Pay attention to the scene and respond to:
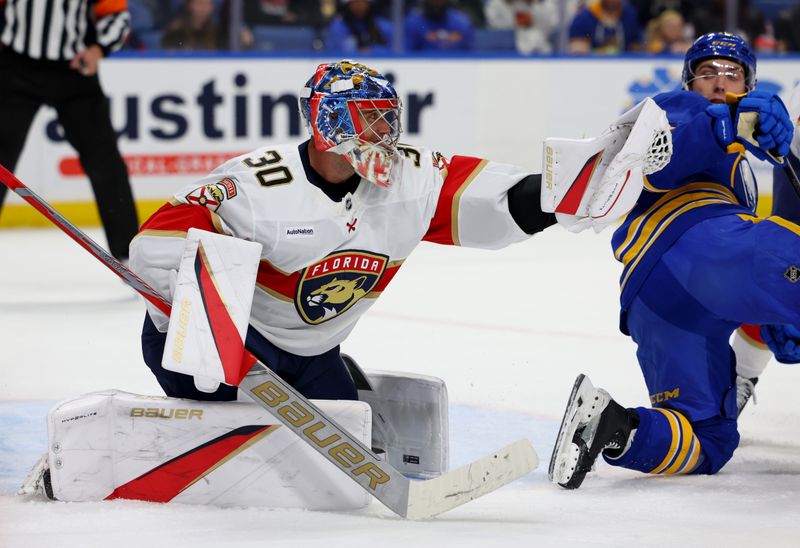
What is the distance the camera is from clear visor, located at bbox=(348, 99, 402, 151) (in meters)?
2.37

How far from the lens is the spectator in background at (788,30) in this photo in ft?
23.9

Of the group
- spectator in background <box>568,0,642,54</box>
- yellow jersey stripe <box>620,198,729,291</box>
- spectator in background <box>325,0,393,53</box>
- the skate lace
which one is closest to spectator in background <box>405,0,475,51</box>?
spectator in background <box>325,0,393,53</box>

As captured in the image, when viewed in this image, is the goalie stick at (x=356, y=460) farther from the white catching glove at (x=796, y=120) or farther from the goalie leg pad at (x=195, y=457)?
the white catching glove at (x=796, y=120)

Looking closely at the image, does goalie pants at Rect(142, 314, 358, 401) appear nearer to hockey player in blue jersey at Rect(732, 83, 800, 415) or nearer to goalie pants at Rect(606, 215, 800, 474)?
goalie pants at Rect(606, 215, 800, 474)

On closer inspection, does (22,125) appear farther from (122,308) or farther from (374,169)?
(374,169)

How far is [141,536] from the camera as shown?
2.09m

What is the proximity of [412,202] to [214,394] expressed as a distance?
1.65 ft

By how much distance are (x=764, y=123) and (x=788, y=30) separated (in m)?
5.18

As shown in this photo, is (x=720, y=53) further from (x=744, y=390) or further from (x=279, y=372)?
(x=279, y=372)

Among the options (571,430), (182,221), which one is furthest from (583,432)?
(182,221)

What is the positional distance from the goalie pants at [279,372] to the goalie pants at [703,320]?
0.57m

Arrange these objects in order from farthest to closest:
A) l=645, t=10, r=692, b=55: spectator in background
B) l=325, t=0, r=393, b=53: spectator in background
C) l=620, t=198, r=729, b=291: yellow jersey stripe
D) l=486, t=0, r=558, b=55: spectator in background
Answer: l=645, t=10, r=692, b=55: spectator in background, l=486, t=0, r=558, b=55: spectator in background, l=325, t=0, r=393, b=53: spectator in background, l=620, t=198, r=729, b=291: yellow jersey stripe

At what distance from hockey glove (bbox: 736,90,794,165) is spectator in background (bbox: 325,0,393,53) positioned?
4.34 metres

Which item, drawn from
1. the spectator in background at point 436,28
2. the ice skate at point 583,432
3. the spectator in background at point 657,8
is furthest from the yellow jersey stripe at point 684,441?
the spectator in background at point 657,8
